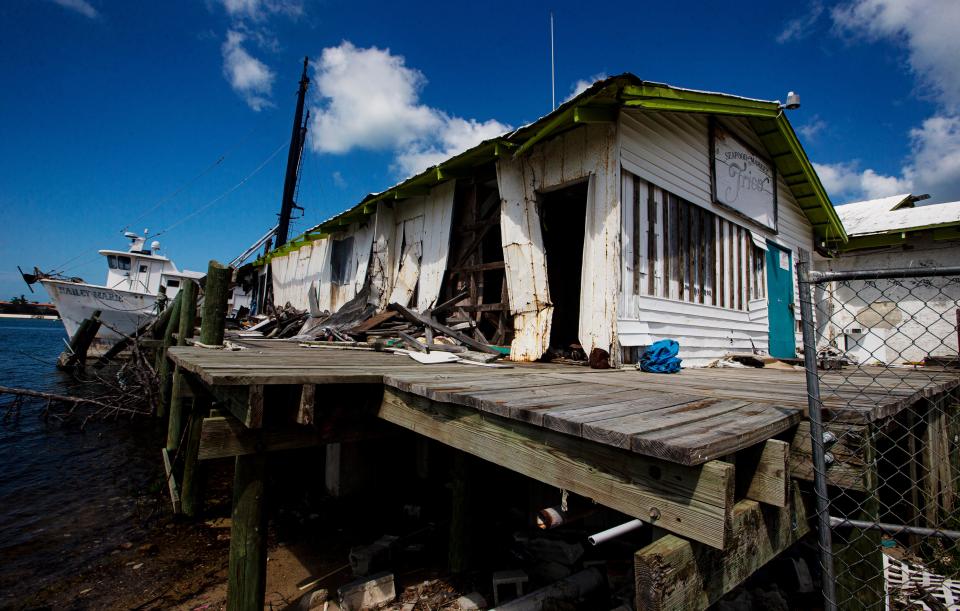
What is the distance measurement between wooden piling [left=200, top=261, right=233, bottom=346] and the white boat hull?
18250mm

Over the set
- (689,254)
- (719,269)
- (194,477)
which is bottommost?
(194,477)

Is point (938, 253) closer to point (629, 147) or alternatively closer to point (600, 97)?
point (629, 147)

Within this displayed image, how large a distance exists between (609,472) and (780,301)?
996 cm

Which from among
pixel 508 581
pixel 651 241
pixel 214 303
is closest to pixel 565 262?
pixel 651 241

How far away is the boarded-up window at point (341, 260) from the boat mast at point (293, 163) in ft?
35.6

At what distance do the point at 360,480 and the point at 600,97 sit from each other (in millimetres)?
5934

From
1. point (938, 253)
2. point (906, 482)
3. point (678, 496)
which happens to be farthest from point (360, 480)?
point (938, 253)

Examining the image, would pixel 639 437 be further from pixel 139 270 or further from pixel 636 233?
pixel 139 270

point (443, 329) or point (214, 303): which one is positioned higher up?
point (214, 303)

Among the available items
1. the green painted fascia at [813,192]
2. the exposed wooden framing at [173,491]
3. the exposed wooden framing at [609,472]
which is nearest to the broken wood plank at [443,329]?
the exposed wooden framing at [609,472]

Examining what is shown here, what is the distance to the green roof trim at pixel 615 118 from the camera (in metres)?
5.41

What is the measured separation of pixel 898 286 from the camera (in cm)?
1067

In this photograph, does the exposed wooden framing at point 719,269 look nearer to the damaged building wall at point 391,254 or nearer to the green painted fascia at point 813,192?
the green painted fascia at point 813,192

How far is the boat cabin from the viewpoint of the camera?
76.5 ft
